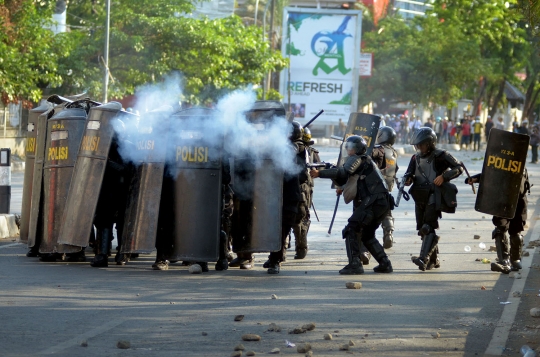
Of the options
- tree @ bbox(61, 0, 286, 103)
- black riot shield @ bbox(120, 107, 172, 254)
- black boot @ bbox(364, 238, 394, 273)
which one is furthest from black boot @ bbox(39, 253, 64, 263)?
tree @ bbox(61, 0, 286, 103)

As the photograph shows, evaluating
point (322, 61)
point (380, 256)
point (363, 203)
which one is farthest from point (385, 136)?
point (322, 61)

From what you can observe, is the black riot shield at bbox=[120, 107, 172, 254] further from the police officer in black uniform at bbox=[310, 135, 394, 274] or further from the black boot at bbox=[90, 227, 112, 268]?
the police officer in black uniform at bbox=[310, 135, 394, 274]

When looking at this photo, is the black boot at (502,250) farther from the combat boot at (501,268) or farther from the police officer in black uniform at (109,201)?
the police officer in black uniform at (109,201)

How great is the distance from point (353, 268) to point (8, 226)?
5.37 m

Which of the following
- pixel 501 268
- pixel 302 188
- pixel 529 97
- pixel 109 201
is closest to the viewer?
pixel 109 201

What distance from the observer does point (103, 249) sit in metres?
10.5

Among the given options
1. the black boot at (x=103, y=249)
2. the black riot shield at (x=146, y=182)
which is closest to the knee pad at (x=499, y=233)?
the black riot shield at (x=146, y=182)

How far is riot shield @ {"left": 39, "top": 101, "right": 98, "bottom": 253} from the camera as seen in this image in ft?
35.1

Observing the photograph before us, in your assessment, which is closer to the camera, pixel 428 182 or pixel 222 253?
pixel 222 253

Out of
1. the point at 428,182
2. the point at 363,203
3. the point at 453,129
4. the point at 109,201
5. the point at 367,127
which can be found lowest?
the point at 109,201

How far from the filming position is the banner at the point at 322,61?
45906 mm

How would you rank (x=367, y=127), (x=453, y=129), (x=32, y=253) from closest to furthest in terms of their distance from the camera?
(x=32, y=253) → (x=367, y=127) → (x=453, y=129)

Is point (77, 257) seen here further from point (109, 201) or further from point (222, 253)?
point (222, 253)

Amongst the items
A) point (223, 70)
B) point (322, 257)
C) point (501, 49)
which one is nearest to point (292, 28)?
point (223, 70)
